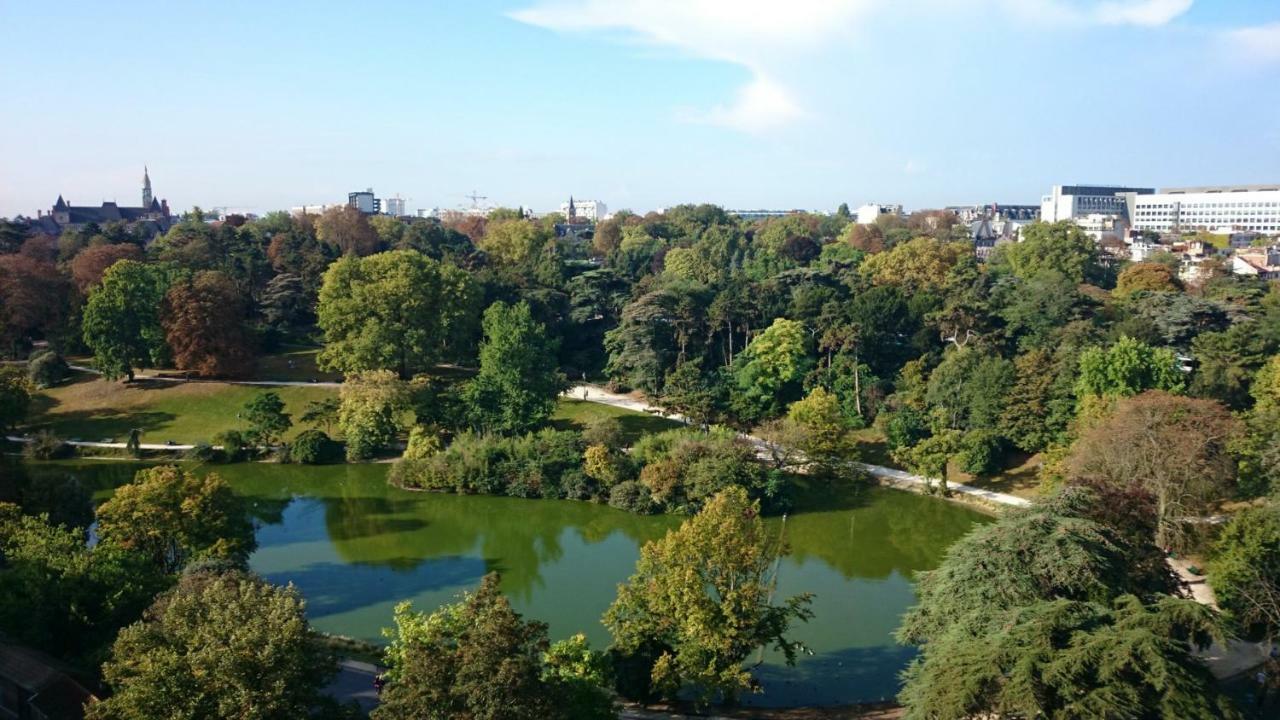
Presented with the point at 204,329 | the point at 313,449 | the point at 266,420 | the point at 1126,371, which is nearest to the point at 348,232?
the point at 204,329

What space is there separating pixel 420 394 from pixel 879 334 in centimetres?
1607

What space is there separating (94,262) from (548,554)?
94.6ft

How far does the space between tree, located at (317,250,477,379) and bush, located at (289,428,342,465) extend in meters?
3.73

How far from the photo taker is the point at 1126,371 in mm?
24750

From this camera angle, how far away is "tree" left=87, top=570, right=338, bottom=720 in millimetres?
9750

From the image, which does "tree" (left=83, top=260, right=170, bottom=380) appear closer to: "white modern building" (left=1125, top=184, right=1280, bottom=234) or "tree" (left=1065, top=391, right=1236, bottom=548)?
"tree" (left=1065, top=391, right=1236, bottom=548)

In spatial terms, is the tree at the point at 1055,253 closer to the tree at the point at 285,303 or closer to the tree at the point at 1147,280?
the tree at the point at 1147,280

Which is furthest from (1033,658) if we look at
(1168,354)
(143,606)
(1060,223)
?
(1060,223)

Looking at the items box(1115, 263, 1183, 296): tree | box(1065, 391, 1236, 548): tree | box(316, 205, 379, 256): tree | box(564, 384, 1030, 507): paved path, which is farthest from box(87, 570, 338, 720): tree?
box(316, 205, 379, 256): tree

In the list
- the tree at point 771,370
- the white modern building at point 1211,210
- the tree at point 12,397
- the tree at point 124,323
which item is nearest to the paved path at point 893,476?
the tree at point 771,370

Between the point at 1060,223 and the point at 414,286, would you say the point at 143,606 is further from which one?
the point at 1060,223

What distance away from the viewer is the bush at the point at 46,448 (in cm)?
2812

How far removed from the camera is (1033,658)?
33.2 ft

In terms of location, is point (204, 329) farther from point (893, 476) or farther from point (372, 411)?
point (893, 476)
